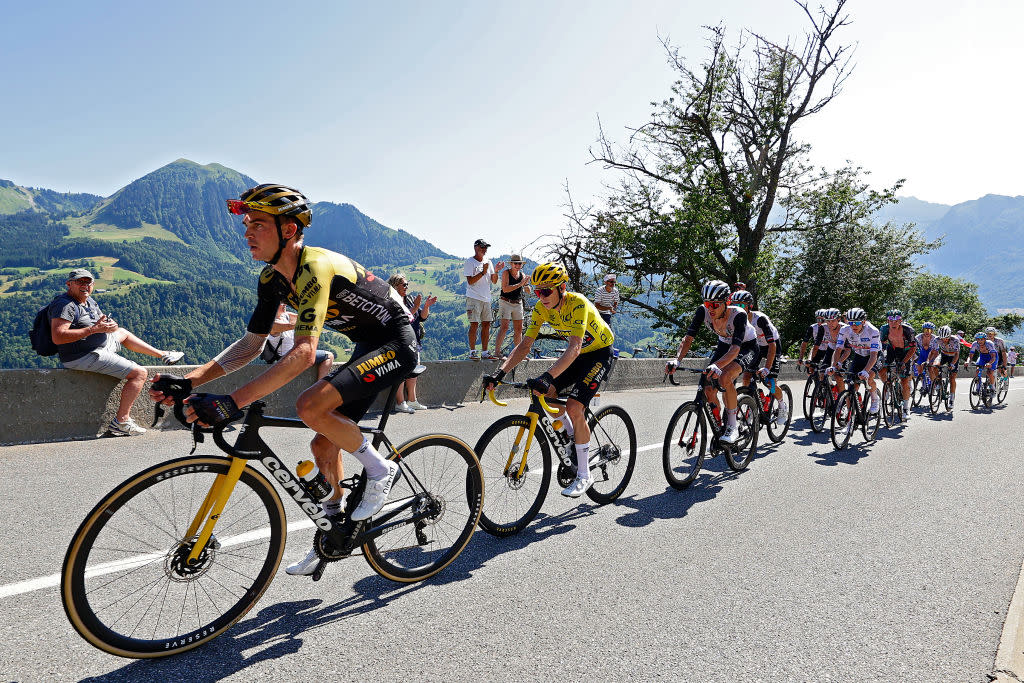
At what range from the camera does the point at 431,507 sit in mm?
3678

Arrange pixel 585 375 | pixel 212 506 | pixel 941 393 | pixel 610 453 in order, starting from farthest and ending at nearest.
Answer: pixel 941 393 → pixel 610 453 → pixel 585 375 → pixel 212 506

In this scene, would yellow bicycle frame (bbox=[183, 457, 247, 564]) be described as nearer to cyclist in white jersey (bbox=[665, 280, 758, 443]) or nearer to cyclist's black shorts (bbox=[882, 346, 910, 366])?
cyclist in white jersey (bbox=[665, 280, 758, 443])

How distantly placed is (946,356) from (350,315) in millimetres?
16382

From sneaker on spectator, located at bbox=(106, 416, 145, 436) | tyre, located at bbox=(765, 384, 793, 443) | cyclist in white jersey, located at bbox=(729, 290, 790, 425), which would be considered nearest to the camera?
sneaker on spectator, located at bbox=(106, 416, 145, 436)

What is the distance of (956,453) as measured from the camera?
8734 millimetres

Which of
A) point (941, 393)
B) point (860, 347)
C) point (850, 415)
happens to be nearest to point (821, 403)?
point (860, 347)

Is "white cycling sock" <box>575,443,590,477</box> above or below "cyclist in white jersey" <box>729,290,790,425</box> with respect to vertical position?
below

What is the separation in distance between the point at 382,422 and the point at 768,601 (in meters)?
2.41

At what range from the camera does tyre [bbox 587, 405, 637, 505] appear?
523 centimetres

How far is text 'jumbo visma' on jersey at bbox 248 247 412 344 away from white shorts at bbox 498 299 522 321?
27.5 feet

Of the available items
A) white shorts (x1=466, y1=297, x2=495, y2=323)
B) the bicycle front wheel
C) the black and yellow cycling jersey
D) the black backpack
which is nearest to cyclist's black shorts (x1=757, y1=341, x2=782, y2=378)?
the black and yellow cycling jersey

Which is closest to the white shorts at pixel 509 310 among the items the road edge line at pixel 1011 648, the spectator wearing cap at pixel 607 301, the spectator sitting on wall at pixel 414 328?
the spectator sitting on wall at pixel 414 328

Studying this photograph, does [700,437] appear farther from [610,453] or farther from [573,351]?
[573,351]

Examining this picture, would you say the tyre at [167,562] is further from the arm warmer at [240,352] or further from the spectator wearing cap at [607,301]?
the spectator wearing cap at [607,301]
